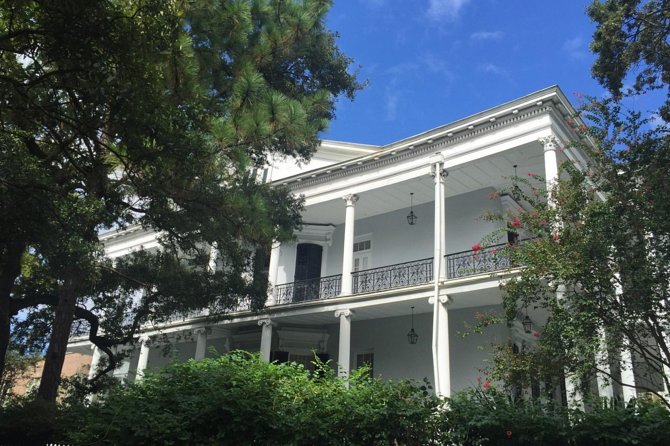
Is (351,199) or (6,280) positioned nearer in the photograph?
(6,280)

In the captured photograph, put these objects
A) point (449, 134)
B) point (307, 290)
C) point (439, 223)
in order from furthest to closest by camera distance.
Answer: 1. point (307, 290)
2. point (449, 134)
3. point (439, 223)

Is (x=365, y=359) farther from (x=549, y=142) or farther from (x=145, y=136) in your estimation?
(x=145, y=136)

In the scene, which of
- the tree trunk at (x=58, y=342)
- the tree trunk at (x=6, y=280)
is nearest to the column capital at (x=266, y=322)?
the tree trunk at (x=58, y=342)

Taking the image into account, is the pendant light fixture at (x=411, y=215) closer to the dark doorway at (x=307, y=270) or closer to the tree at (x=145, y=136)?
the dark doorway at (x=307, y=270)

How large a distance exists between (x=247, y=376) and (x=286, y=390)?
19.0 inches

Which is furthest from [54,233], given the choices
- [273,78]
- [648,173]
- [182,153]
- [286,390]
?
[648,173]

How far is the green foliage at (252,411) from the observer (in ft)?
19.0

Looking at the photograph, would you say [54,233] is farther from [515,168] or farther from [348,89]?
[515,168]

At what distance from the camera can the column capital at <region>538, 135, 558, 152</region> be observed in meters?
12.5

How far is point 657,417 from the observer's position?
536cm

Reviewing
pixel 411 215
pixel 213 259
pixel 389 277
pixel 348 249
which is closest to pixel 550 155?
pixel 411 215

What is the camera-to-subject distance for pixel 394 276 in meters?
15.7

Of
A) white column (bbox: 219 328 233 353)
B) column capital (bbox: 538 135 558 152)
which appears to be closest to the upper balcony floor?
column capital (bbox: 538 135 558 152)

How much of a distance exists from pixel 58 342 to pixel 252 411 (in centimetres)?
730
